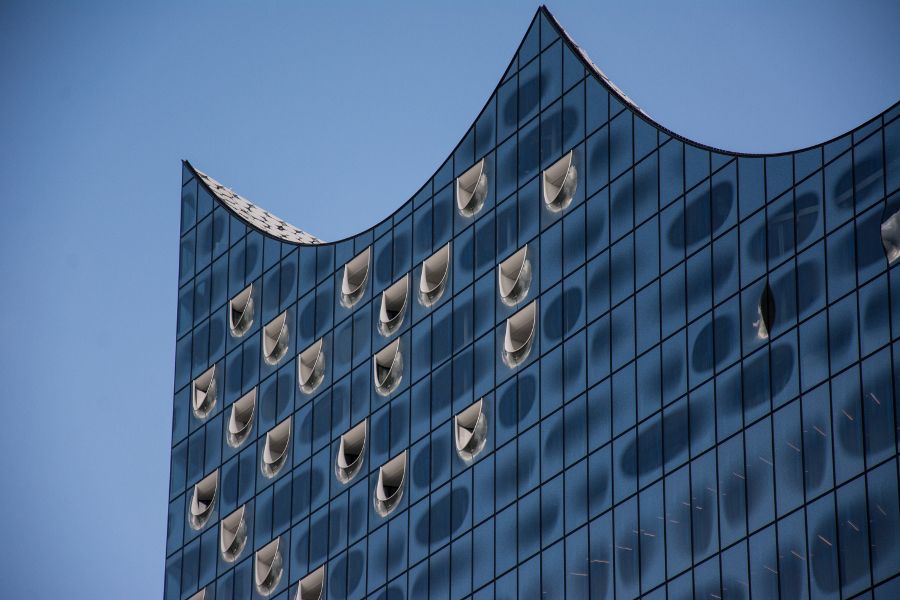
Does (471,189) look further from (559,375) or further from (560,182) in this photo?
(559,375)

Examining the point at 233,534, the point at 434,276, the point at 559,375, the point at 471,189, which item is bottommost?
the point at 559,375

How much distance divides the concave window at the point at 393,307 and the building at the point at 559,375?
0.10m

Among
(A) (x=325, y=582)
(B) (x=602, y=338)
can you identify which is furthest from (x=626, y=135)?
(A) (x=325, y=582)

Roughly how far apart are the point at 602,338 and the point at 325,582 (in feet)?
47.1

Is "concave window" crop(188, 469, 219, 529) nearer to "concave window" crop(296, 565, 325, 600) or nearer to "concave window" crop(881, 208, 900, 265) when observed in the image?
"concave window" crop(296, 565, 325, 600)

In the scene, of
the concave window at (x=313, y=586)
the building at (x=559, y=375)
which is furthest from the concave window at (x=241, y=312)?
the concave window at (x=313, y=586)

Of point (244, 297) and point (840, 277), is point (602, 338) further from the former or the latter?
point (244, 297)

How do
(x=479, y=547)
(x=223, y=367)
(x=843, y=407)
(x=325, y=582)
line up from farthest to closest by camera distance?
(x=223, y=367)
(x=325, y=582)
(x=479, y=547)
(x=843, y=407)

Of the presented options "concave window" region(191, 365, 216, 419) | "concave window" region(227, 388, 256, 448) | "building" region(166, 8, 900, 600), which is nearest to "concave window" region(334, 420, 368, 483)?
"building" region(166, 8, 900, 600)

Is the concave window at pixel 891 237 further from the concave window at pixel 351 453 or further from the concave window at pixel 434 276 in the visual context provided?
the concave window at pixel 351 453

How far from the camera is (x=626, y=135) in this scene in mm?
76625

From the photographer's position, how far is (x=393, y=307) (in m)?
83.8

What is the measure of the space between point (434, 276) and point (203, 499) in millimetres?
13687

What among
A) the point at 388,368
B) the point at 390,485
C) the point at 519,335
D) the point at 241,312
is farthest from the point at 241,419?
the point at 519,335
